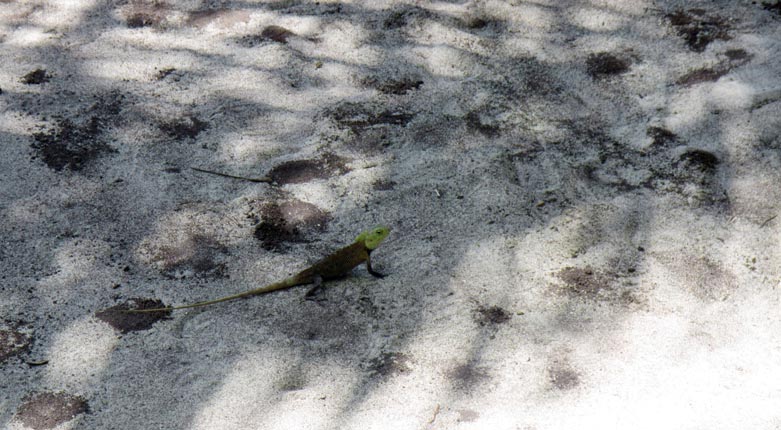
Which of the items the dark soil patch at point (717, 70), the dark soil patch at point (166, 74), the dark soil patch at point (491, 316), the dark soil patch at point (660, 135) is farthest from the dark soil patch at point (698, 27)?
the dark soil patch at point (166, 74)

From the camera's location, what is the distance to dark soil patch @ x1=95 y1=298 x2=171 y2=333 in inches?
95.7

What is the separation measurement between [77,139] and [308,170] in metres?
0.89

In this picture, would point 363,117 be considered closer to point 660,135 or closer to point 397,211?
point 397,211

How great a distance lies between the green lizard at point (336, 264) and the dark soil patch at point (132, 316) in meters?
0.20

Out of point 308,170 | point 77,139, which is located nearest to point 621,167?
point 308,170

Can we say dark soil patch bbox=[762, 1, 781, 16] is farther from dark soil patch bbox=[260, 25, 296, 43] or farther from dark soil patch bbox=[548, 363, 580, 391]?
dark soil patch bbox=[548, 363, 580, 391]

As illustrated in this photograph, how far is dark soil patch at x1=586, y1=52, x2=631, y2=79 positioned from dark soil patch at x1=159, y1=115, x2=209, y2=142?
1630 millimetres

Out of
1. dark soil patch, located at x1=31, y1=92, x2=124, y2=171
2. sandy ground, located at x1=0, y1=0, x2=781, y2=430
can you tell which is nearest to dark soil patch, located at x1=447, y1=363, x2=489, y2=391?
sandy ground, located at x1=0, y1=0, x2=781, y2=430

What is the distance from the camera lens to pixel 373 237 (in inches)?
102

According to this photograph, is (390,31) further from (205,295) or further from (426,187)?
(205,295)

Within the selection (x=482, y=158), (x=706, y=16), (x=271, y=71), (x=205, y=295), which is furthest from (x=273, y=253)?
(x=706, y=16)

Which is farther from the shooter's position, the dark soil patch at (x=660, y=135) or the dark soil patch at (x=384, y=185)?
the dark soil patch at (x=660, y=135)

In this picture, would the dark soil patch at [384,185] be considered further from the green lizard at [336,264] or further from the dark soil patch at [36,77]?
the dark soil patch at [36,77]

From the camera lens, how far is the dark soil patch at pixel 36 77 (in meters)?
3.42
